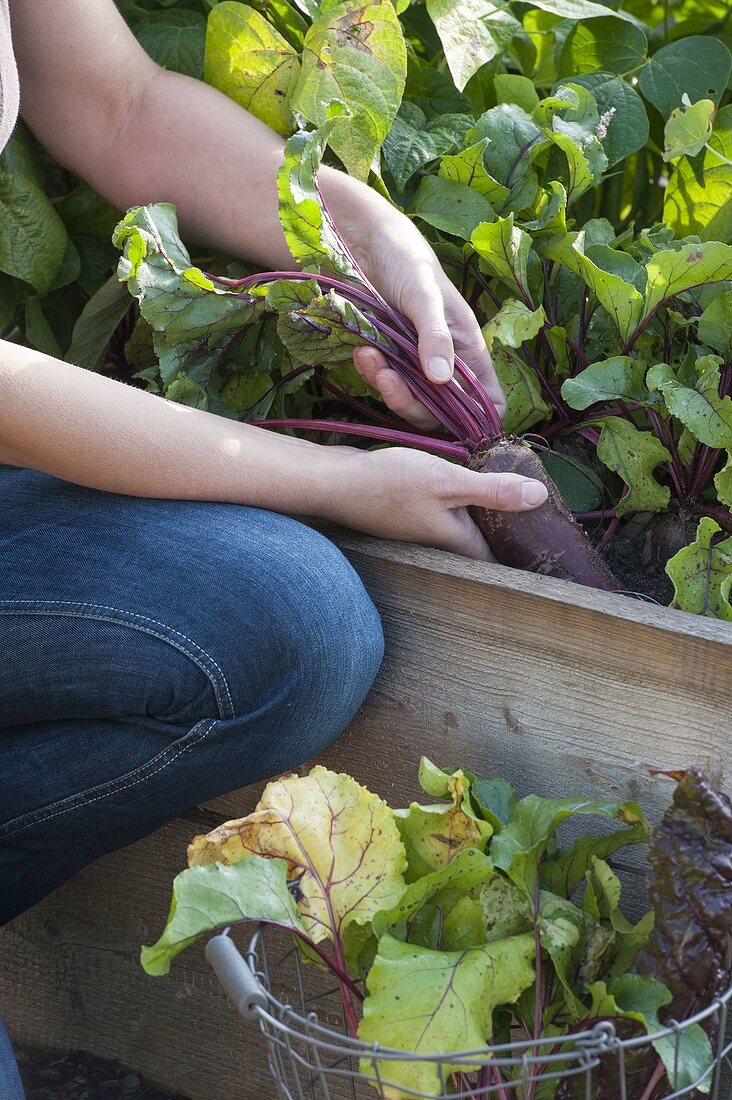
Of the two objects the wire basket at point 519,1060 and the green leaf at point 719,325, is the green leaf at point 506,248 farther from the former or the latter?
the wire basket at point 519,1060

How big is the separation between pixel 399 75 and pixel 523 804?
2.50ft

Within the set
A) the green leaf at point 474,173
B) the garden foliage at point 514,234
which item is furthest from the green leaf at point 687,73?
the green leaf at point 474,173

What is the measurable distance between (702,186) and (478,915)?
84 centimetres

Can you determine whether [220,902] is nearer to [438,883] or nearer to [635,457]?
[438,883]

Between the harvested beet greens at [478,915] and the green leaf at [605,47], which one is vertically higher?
the green leaf at [605,47]

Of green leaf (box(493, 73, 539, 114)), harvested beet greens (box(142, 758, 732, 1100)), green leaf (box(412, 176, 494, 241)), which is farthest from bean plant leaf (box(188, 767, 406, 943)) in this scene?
green leaf (box(493, 73, 539, 114))

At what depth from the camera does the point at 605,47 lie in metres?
1.29

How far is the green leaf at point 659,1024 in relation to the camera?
64 centimetres

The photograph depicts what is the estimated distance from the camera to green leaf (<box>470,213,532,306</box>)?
103cm

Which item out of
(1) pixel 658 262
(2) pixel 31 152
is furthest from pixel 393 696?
(2) pixel 31 152

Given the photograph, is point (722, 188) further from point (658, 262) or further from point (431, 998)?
point (431, 998)

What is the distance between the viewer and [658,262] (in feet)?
3.13

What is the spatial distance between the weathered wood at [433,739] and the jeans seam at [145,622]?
0.17 metres

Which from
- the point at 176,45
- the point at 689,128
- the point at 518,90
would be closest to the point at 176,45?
the point at 176,45
